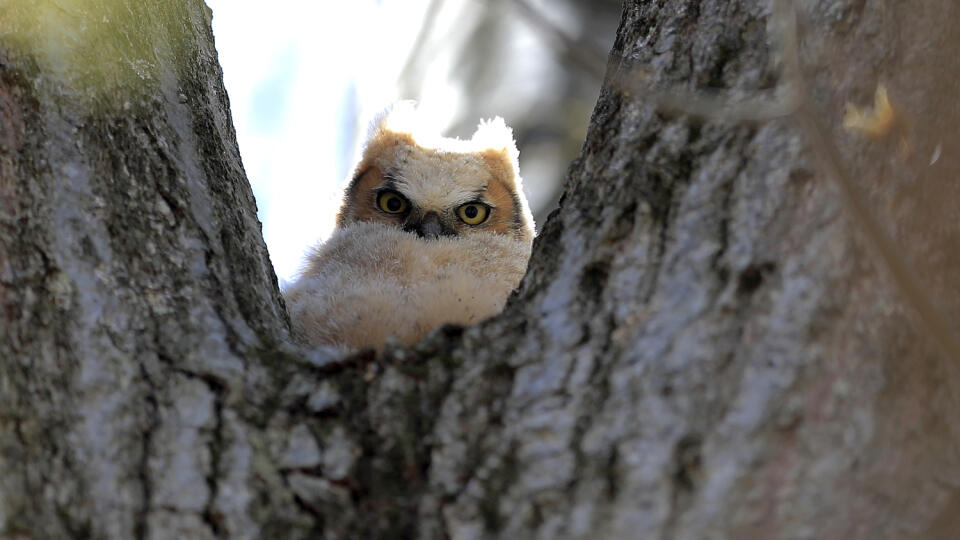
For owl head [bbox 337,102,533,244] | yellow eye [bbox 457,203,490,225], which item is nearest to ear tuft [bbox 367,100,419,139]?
owl head [bbox 337,102,533,244]

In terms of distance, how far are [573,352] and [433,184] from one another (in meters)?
3.31

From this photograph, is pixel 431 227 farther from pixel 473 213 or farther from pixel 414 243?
pixel 414 243

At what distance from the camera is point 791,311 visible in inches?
60.6

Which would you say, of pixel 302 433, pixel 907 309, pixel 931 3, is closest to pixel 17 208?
pixel 302 433

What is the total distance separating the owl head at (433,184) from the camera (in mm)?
4902

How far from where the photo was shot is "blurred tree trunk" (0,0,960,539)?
1.47m

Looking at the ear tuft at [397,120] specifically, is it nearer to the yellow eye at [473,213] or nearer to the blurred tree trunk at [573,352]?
the yellow eye at [473,213]

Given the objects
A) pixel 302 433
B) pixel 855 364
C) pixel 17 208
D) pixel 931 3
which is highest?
pixel 931 3

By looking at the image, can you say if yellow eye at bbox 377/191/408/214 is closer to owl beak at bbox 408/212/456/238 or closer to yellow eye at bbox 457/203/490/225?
owl beak at bbox 408/212/456/238

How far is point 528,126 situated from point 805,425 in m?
6.10

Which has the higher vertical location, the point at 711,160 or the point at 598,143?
the point at 598,143

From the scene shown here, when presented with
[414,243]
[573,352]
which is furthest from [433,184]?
[573,352]

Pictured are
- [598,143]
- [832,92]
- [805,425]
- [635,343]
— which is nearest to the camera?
[805,425]

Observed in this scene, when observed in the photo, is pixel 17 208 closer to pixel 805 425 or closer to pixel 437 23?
pixel 805 425
